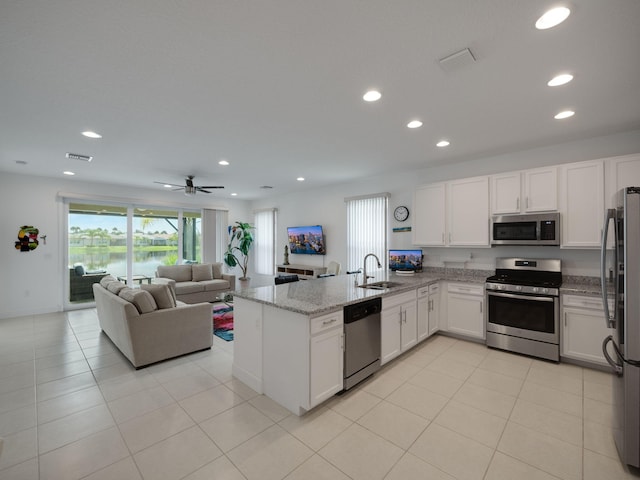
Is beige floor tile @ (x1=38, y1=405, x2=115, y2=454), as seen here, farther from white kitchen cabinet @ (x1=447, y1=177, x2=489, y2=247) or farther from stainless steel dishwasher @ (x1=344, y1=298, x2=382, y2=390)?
white kitchen cabinet @ (x1=447, y1=177, x2=489, y2=247)

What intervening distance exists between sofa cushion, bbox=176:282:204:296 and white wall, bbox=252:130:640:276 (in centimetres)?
233

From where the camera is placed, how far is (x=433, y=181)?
4.85 m

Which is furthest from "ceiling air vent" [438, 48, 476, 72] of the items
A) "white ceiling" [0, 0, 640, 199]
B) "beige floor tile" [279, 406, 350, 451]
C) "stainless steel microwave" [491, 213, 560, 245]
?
"beige floor tile" [279, 406, 350, 451]

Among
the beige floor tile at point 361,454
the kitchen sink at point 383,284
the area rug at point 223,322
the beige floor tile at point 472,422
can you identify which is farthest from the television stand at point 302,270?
the beige floor tile at point 361,454

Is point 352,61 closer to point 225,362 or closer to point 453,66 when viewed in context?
point 453,66

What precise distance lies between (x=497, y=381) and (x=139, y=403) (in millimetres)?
3472

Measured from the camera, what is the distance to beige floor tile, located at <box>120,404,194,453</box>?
6.76 feet

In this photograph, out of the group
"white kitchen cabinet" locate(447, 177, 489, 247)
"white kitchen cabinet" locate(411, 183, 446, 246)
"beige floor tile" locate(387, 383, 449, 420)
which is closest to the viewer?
"beige floor tile" locate(387, 383, 449, 420)

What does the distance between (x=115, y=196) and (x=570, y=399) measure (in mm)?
8252

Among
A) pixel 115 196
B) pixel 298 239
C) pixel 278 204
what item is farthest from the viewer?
pixel 278 204

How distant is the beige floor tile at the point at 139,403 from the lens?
238 centimetres

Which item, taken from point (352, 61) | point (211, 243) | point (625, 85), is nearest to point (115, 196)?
point (211, 243)

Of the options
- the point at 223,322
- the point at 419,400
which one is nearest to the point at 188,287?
the point at 223,322

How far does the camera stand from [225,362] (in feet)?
11.2
